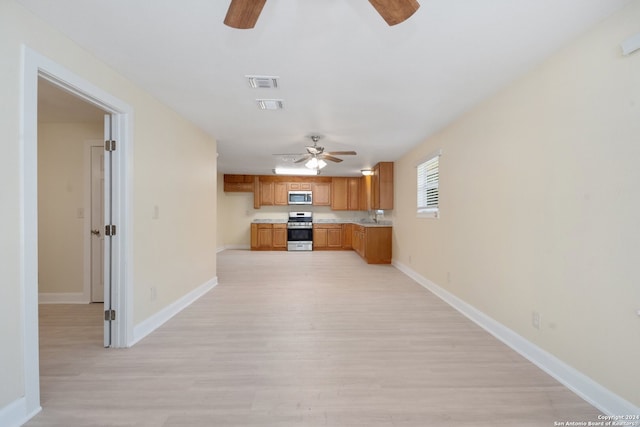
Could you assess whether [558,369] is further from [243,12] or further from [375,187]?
[375,187]

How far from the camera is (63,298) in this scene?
3.58 meters

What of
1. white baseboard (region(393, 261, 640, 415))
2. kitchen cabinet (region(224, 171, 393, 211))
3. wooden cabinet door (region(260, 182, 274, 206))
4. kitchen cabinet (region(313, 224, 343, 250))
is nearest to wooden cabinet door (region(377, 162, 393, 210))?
kitchen cabinet (region(224, 171, 393, 211))

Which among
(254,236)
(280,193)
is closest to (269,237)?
(254,236)

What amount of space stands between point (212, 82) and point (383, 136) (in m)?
2.52

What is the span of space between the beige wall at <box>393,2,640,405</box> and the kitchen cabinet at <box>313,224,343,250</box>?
5740mm

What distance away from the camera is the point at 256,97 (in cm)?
274

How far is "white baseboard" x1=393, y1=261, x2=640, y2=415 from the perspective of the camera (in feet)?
5.25

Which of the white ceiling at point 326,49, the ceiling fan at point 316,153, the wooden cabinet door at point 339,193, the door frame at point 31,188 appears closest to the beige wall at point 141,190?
the door frame at point 31,188

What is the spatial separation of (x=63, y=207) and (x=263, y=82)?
10.3 feet

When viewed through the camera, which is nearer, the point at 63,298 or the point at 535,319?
the point at 535,319

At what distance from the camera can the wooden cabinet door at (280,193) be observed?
8.77 m

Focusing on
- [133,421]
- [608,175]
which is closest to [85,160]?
[133,421]

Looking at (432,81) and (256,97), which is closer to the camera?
(432,81)

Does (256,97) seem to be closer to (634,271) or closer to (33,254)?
(33,254)
